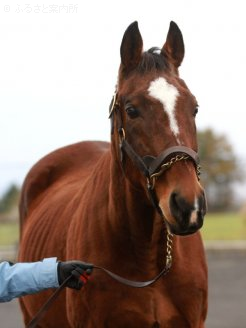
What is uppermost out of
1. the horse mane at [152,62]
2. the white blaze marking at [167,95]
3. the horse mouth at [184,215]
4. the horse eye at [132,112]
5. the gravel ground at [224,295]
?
the horse mane at [152,62]

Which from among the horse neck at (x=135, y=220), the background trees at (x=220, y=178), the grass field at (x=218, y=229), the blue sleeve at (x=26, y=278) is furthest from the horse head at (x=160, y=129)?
the background trees at (x=220, y=178)

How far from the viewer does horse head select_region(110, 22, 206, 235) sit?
3010 millimetres

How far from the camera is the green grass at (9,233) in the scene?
49.6 ft

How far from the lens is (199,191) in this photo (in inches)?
117

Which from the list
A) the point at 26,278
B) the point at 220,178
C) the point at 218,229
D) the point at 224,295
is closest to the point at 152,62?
the point at 26,278

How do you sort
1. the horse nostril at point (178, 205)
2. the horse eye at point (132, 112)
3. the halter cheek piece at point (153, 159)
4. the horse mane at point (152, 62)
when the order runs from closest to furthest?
the horse nostril at point (178, 205) → the halter cheek piece at point (153, 159) → the horse eye at point (132, 112) → the horse mane at point (152, 62)

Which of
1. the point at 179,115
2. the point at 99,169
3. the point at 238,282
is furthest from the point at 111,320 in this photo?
the point at 238,282

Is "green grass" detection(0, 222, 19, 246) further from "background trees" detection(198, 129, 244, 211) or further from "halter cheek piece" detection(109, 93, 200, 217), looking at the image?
"halter cheek piece" detection(109, 93, 200, 217)

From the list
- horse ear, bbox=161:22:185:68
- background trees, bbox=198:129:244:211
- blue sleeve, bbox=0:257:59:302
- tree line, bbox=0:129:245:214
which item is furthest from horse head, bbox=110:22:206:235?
background trees, bbox=198:129:244:211

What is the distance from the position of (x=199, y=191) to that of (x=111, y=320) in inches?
41.8

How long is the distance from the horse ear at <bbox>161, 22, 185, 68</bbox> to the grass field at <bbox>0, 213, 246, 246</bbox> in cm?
972

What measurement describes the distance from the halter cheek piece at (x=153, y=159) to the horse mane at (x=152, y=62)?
240mm

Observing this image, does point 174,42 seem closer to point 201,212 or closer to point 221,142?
point 201,212

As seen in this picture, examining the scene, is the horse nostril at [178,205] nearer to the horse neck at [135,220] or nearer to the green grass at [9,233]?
the horse neck at [135,220]
